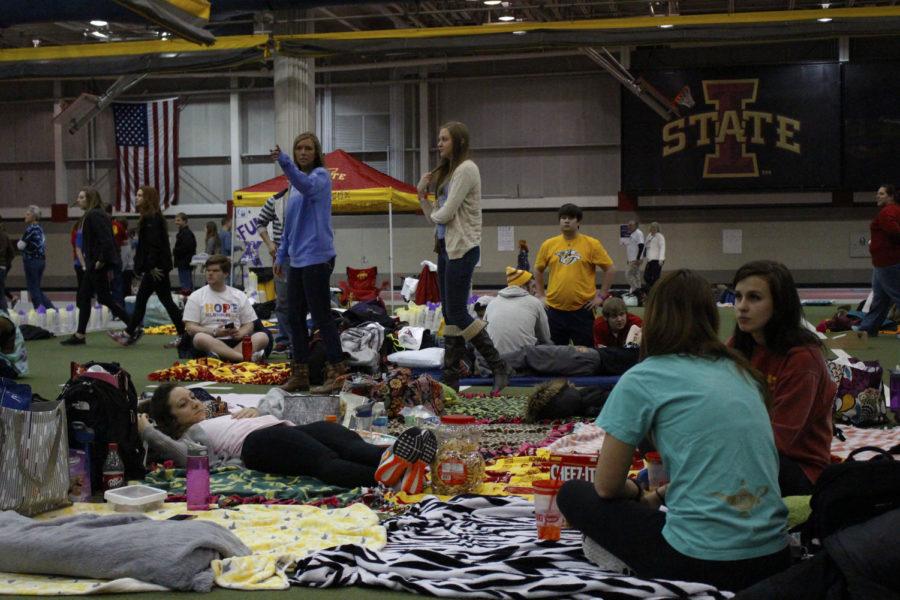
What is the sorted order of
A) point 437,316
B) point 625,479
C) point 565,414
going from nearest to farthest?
point 625,479 → point 565,414 → point 437,316

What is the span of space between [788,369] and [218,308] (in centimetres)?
600

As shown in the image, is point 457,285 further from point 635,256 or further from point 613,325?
point 635,256

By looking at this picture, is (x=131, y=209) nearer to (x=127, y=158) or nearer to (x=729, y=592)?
(x=127, y=158)

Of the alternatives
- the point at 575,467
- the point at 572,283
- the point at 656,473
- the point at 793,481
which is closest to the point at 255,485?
the point at 575,467

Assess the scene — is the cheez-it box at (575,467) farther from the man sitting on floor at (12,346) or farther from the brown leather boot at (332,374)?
the man sitting on floor at (12,346)

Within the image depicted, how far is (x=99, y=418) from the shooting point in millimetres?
4141

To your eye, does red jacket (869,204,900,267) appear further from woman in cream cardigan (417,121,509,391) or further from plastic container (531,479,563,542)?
plastic container (531,479,563,542)

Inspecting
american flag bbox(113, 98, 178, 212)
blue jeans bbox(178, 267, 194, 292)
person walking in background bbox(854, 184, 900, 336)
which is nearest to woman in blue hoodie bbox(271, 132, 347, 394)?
person walking in background bbox(854, 184, 900, 336)

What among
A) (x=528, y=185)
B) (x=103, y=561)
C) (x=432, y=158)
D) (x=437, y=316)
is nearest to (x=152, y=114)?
(x=432, y=158)

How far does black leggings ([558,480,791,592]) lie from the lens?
8.64 feet

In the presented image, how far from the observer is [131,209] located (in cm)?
2356

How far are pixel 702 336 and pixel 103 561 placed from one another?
1.82 m

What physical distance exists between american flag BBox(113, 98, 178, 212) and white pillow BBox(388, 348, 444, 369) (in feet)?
55.5

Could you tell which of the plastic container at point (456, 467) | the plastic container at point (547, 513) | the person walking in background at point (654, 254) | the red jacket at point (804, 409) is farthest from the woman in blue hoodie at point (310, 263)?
the person walking in background at point (654, 254)
